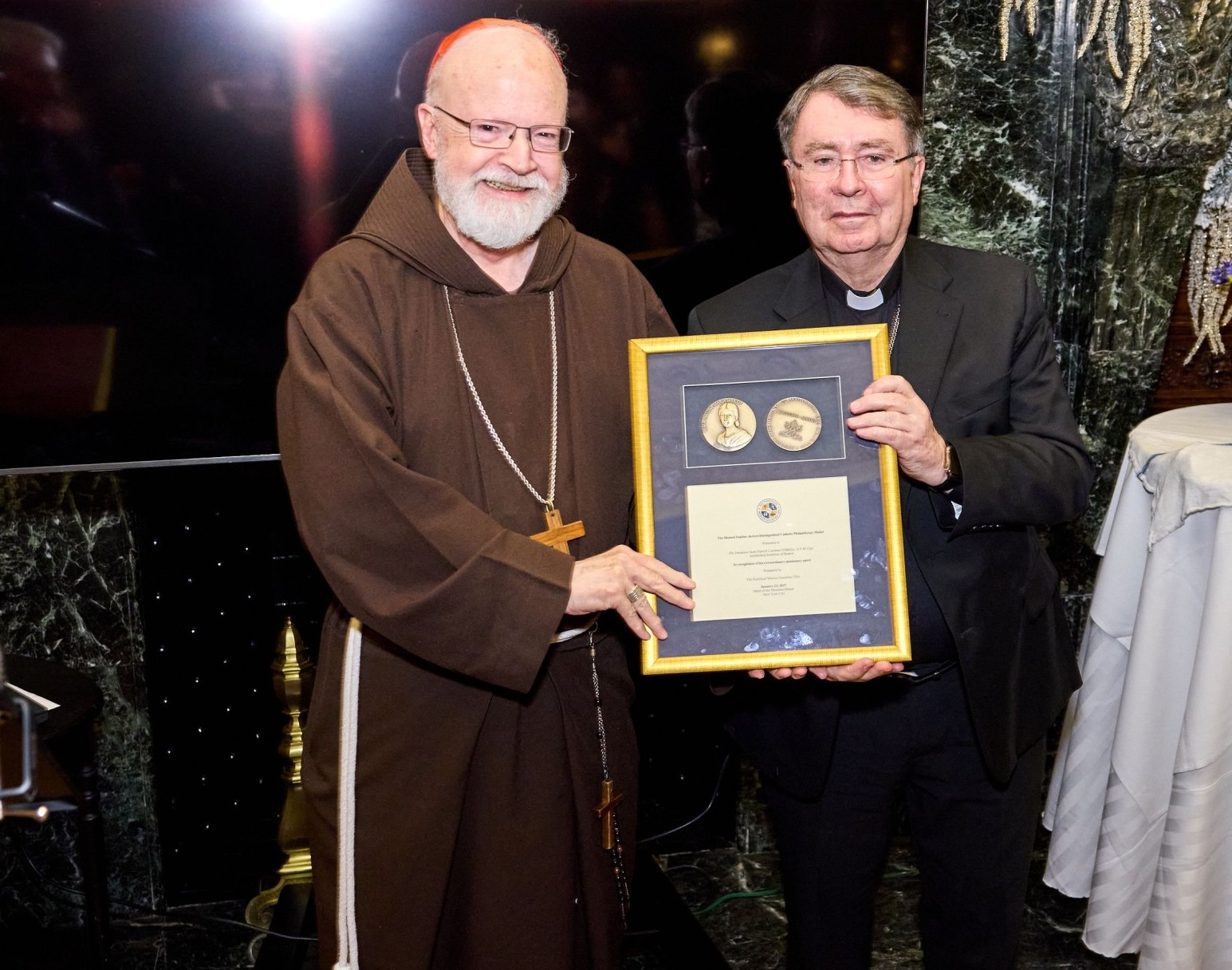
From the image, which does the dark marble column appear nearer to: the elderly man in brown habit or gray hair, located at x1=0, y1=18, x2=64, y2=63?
gray hair, located at x1=0, y1=18, x2=64, y2=63

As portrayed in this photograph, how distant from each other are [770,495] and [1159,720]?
1428mm

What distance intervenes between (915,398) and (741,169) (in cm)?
143

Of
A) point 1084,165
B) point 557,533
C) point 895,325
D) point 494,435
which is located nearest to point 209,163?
point 494,435

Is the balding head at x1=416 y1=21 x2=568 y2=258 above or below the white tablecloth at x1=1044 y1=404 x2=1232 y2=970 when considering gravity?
above

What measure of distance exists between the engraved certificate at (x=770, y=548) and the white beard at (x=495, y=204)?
21.9 inches

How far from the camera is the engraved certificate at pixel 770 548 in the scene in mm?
2006

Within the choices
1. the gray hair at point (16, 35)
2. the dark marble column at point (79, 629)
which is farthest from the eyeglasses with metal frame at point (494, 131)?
the dark marble column at point (79, 629)

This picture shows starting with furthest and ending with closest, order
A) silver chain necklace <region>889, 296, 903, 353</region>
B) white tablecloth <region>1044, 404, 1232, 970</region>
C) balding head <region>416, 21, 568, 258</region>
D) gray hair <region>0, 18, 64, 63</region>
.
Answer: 1. gray hair <region>0, 18, 64, 63</region>
2. white tablecloth <region>1044, 404, 1232, 970</region>
3. silver chain necklace <region>889, 296, 903, 353</region>
4. balding head <region>416, 21, 568, 258</region>

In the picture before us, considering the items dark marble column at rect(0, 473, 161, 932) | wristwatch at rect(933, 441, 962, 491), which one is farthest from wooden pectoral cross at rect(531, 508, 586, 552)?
dark marble column at rect(0, 473, 161, 932)

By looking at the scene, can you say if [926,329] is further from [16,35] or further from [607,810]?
[16,35]

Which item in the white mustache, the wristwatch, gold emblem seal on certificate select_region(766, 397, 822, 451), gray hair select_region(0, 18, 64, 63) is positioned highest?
gray hair select_region(0, 18, 64, 63)

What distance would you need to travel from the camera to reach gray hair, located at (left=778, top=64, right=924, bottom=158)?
2145mm

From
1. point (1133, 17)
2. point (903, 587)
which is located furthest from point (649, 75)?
point (903, 587)

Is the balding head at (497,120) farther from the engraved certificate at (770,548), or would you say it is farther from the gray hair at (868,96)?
the engraved certificate at (770,548)
